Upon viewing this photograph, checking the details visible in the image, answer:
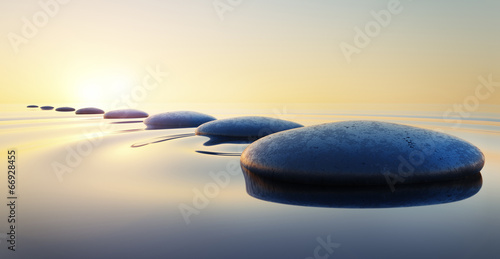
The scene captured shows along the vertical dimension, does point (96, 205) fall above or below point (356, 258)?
below

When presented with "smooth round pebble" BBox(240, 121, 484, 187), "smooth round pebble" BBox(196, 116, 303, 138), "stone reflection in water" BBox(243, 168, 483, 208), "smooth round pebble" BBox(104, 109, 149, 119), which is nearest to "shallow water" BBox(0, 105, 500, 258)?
"stone reflection in water" BBox(243, 168, 483, 208)

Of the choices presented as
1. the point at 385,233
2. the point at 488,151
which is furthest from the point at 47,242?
the point at 488,151

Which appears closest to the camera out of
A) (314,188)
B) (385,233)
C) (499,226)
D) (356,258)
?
(356,258)

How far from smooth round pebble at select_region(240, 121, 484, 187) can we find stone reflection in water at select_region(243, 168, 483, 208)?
86 millimetres

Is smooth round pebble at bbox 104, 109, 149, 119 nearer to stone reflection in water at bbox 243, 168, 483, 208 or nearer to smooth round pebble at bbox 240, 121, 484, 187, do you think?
smooth round pebble at bbox 240, 121, 484, 187

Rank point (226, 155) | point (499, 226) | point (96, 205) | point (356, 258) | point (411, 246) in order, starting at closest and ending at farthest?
point (356, 258) < point (411, 246) < point (499, 226) < point (96, 205) < point (226, 155)

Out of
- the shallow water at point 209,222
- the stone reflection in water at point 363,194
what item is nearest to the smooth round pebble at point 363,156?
the stone reflection in water at point 363,194

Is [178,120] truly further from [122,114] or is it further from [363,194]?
[363,194]

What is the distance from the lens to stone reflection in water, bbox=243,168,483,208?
9.69ft

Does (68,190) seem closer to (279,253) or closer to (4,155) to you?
(279,253)

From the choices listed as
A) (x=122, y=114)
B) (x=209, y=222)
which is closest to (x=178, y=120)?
(x=122, y=114)

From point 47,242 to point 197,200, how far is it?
114 centimetres

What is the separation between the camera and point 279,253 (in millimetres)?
1990

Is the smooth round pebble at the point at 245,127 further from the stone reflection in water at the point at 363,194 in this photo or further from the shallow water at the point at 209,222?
the stone reflection in water at the point at 363,194
